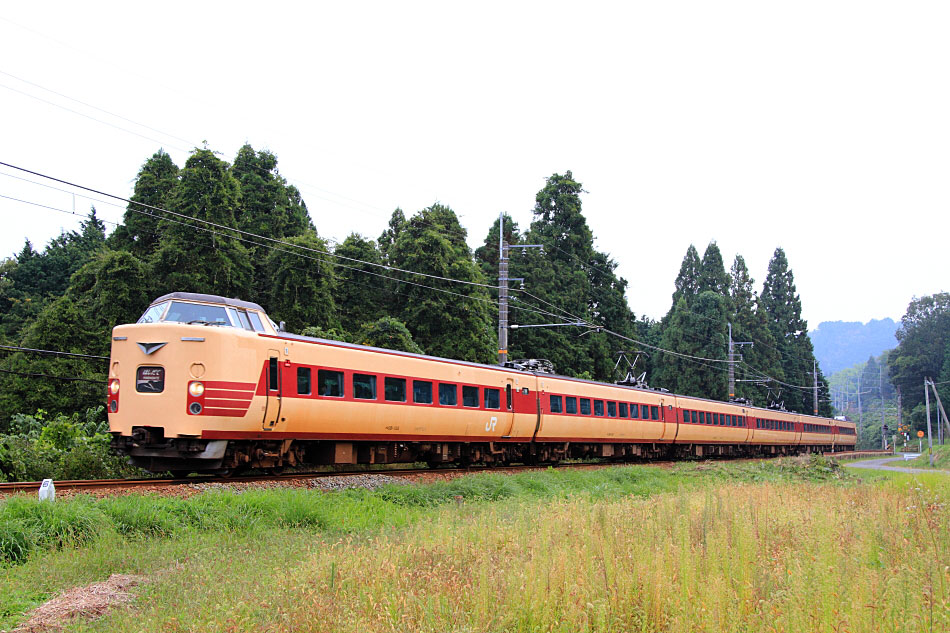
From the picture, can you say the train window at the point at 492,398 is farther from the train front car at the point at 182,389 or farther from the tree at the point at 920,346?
the tree at the point at 920,346

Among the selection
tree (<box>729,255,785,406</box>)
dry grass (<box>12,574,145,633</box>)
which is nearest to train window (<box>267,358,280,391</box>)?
dry grass (<box>12,574,145,633</box>)

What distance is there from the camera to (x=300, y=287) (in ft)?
116

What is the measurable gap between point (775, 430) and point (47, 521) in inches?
1647

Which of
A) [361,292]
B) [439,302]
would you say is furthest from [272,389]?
[361,292]

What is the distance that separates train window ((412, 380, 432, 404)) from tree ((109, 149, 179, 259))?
20.4 meters

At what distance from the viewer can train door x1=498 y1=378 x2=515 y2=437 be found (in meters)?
21.2

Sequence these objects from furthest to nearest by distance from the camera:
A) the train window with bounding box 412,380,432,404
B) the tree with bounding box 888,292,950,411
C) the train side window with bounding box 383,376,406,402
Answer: the tree with bounding box 888,292,950,411 < the train window with bounding box 412,380,432,404 < the train side window with bounding box 383,376,406,402

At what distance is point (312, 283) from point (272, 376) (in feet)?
71.0

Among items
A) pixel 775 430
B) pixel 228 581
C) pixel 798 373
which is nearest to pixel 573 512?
pixel 228 581

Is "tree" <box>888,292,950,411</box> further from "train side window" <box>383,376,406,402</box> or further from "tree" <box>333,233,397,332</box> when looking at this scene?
"train side window" <box>383,376,406,402</box>

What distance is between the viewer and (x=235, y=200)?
111ft

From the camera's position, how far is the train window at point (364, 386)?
637 inches

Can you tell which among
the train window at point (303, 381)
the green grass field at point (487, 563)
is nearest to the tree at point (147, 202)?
the train window at point (303, 381)

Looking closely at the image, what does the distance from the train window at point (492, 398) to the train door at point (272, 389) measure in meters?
7.23
